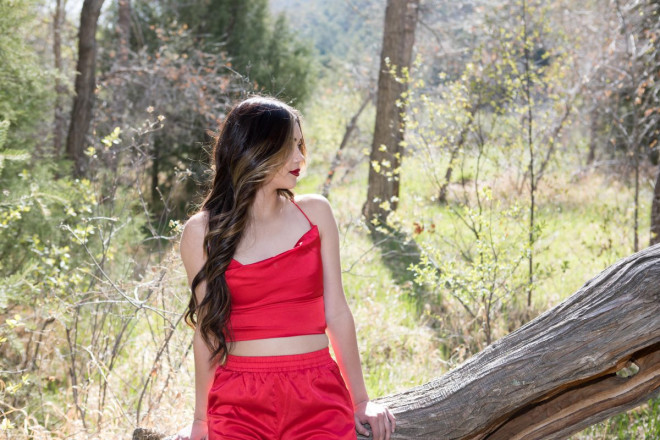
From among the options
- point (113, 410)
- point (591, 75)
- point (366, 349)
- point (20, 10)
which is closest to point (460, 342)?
point (366, 349)

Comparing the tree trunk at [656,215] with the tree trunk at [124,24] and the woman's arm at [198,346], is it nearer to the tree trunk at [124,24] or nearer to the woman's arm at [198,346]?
the woman's arm at [198,346]

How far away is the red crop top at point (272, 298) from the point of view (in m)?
2.26

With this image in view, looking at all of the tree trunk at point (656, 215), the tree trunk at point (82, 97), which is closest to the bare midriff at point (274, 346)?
the tree trunk at point (656, 215)

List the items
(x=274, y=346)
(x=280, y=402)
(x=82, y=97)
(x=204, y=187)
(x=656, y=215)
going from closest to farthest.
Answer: (x=280, y=402), (x=274, y=346), (x=204, y=187), (x=656, y=215), (x=82, y=97)

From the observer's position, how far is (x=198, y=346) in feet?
7.48

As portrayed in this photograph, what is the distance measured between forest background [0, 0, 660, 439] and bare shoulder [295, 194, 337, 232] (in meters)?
0.83

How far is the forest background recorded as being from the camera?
13.3 feet

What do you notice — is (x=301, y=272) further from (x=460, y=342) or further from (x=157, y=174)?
(x=157, y=174)

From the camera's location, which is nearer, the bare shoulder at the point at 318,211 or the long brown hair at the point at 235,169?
the long brown hair at the point at 235,169

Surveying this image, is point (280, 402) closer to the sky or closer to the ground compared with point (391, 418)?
closer to the sky

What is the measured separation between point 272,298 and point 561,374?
102 cm

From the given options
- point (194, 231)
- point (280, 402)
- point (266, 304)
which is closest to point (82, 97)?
point (194, 231)

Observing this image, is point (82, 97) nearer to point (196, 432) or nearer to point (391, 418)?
point (196, 432)

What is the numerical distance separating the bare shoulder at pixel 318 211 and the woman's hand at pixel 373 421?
2.03ft
